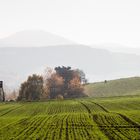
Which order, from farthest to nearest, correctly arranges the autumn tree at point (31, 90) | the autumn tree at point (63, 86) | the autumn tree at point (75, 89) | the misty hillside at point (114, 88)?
1. the misty hillside at point (114, 88)
2. the autumn tree at point (63, 86)
3. the autumn tree at point (75, 89)
4. the autumn tree at point (31, 90)

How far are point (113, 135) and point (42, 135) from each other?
676cm

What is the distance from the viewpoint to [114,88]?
172m

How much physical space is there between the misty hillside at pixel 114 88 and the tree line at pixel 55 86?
10.6 metres

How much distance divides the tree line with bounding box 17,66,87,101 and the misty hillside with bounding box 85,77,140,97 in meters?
10.6

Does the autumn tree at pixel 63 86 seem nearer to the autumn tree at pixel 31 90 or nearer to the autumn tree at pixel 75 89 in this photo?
the autumn tree at pixel 75 89

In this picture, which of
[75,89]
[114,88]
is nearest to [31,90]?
[75,89]

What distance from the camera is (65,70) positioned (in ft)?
567

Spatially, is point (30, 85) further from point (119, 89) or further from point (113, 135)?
point (113, 135)

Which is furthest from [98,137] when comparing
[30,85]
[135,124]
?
[30,85]

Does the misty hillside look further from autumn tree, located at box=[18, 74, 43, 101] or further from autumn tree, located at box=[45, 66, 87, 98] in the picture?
autumn tree, located at box=[18, 74, 43, 101]

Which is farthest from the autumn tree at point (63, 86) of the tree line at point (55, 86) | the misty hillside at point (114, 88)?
the misty hillside at point (114, 88)

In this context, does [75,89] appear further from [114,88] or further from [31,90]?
[31,90]

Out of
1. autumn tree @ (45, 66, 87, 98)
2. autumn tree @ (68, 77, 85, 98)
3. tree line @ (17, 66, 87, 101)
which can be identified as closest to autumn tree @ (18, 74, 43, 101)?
tree line @ (17, 66, 87, 101)

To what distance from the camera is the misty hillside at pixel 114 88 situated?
538ft
